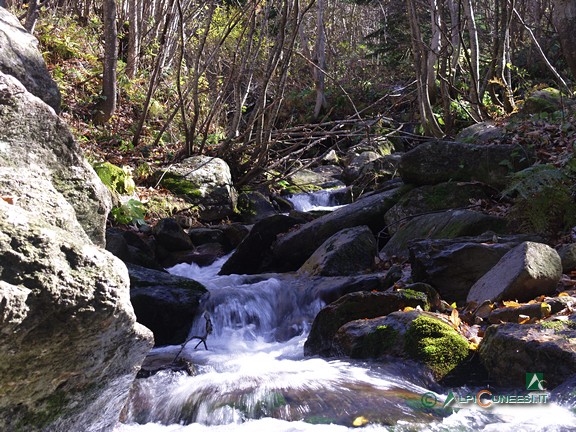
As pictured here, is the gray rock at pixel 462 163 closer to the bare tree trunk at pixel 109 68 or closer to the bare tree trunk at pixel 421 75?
the bare tree trunk at pixel 421 75

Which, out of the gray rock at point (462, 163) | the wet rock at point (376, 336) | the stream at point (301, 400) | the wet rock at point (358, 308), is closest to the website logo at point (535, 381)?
the stream at point (301, 400)

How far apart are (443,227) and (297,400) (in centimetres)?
388

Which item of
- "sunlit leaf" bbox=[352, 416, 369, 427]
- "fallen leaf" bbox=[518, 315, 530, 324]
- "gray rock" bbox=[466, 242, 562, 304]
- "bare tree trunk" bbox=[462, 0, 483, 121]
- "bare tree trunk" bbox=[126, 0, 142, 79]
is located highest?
"bare tree trunk" bbox=[126, 0, 142, 79]

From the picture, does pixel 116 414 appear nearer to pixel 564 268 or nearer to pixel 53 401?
pixel 53 401

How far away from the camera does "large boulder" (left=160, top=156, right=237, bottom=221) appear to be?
436 inches

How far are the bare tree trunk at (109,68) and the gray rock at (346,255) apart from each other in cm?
706

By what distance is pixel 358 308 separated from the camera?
497cm

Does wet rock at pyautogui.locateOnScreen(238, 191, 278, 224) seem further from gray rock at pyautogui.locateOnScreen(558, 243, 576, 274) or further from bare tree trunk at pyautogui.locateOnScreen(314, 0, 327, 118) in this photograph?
bare tree trunk at pyautogui.locateOnScreen(314, 0, 327, 118)

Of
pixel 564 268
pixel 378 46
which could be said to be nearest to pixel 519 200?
pixel 564 268

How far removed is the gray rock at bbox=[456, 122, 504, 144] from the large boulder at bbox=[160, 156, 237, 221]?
183 inches

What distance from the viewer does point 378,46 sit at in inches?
805

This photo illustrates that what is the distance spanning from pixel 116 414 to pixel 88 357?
0.80m

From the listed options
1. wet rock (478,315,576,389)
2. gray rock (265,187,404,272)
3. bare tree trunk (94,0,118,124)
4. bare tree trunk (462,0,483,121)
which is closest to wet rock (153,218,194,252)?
gray rock (265,187,404,272)

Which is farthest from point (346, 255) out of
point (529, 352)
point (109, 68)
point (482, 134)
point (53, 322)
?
point (109, 68)
